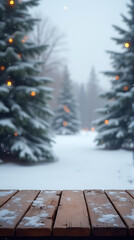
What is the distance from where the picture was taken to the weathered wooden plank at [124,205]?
65.5 inches

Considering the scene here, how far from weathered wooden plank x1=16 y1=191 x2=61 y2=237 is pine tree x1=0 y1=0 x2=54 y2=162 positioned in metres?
5.67

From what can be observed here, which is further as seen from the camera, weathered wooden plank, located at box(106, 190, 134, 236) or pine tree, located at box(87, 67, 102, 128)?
pine tree, located at box(87, 67, 102, 128)

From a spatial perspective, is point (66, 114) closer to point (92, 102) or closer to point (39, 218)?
point (92, 102)

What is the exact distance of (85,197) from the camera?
2371 millimetres

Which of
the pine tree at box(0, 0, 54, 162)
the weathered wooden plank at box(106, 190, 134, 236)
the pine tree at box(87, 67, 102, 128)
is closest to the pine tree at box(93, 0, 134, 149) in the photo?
the pine tree at box(0, 0, 54, 162)

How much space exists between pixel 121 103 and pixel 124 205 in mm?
10272

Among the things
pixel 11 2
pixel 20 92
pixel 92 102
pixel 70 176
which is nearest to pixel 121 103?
pixel 20 92

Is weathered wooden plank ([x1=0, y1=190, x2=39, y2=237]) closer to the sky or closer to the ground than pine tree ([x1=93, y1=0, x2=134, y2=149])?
closer to the ground

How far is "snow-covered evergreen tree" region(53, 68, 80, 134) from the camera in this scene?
106 feet

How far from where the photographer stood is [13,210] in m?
1.93

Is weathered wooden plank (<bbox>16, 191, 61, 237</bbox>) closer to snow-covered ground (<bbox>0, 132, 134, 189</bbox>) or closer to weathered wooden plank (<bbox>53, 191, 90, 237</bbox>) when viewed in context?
weathered wooden plank (<bbox>53, 191, 90, 237</bbox>)

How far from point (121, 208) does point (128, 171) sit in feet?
18.4

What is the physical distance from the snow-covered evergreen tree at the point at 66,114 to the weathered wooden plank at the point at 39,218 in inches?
1141

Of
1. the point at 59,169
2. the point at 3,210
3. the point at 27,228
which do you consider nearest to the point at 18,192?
the point at 3,210
